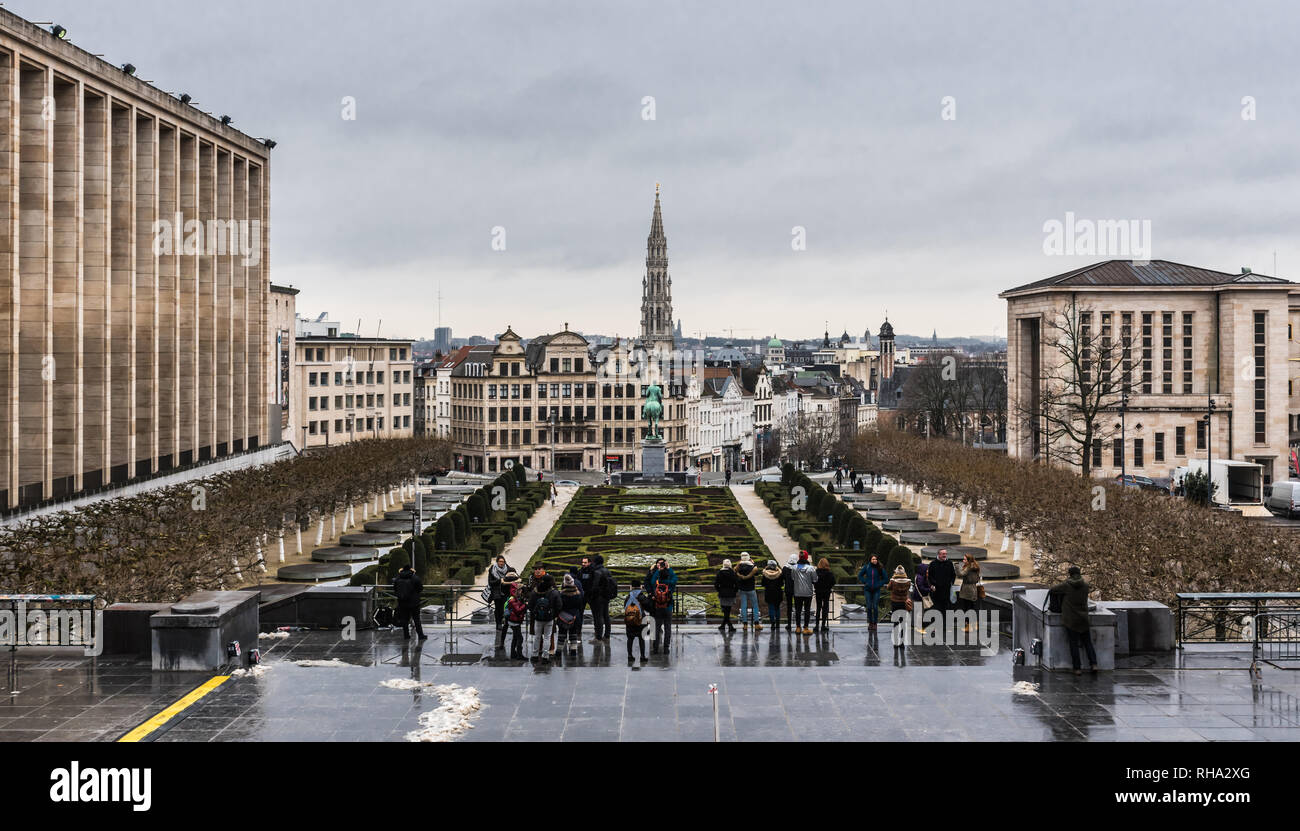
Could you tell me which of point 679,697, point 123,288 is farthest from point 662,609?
point 123,288

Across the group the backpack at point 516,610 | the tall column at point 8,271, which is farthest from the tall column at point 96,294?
the backpack at point 516,610

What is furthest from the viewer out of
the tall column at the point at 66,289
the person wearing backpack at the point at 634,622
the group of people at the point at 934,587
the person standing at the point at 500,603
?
the tall column at the point at 66,289

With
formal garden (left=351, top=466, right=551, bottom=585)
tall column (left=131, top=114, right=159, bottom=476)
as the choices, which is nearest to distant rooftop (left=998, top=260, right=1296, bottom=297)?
formal garden (left=351, top=466, right=551, bottom=585)

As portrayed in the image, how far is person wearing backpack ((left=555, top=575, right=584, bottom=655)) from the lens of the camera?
917 inches

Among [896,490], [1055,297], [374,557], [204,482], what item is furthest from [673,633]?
[1055,297]

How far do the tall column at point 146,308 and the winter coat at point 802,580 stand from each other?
45147 millimetres

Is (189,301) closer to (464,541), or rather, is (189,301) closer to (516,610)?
(464,541)

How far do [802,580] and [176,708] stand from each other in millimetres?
11994

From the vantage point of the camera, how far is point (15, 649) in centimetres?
2056

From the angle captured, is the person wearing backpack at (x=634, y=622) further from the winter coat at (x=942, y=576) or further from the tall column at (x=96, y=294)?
the tall column at (x=96, y=294)

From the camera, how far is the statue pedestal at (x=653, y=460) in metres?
93.0

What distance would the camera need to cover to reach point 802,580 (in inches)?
1002

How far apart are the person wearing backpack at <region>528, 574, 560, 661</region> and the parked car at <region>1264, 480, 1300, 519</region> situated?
198ft
